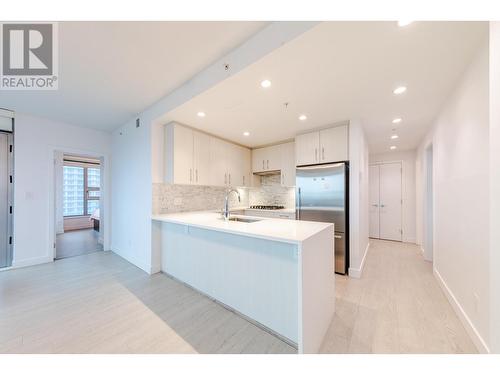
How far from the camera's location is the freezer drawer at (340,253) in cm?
276

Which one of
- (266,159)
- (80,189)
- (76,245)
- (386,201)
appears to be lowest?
(76,245)

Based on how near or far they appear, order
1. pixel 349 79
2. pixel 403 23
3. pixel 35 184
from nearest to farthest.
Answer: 1. pixel 403 23
2. pixel 349 79
3. pixel 35 184

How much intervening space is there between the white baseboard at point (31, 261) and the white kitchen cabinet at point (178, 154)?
2652 mm

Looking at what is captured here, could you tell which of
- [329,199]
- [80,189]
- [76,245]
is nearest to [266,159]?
[329,199]

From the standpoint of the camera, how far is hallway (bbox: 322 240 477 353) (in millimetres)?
1452

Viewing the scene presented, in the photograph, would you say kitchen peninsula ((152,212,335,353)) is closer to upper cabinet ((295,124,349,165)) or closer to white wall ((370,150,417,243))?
upper cabinet ((295,124,349,165))

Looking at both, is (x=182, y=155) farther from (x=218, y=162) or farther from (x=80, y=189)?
(x=80, y=189)

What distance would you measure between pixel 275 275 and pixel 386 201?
4.86 metres

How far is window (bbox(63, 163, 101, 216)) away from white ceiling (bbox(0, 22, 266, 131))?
420 cm

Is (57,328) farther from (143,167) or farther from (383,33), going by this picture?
(383,33)

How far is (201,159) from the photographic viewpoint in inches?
126

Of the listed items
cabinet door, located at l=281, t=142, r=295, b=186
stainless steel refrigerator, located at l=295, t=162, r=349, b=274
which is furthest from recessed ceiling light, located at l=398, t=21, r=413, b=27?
cabinet door, located at l=281, t=142, r=295, b=186
